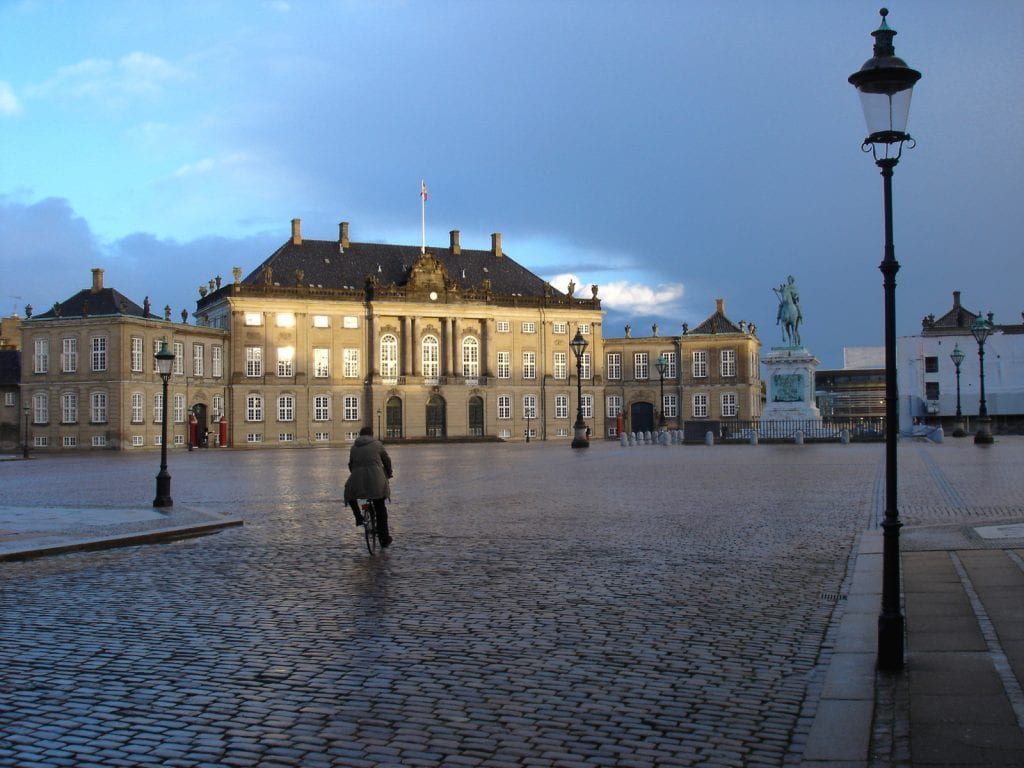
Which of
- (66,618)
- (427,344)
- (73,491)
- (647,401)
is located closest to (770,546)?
(66,618)

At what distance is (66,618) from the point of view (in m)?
9.16

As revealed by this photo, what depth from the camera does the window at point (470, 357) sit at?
8994 centimetres

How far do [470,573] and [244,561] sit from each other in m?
3.00

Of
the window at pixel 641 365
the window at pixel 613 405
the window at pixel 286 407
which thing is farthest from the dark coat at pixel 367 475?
the window at pixel 641 365

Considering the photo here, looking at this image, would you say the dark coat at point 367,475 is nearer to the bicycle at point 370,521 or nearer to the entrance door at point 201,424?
the bicycle at point 370,521

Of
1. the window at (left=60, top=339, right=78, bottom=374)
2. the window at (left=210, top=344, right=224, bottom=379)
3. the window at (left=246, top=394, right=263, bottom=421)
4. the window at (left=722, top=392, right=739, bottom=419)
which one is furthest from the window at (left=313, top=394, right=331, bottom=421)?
the window at (left=722, top=392, right=739, bottom=419)

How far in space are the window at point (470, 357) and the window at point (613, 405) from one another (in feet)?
47.3

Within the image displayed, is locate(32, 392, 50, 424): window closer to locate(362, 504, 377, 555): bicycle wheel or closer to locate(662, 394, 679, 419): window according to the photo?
locate(662, 394, 679, 419): window

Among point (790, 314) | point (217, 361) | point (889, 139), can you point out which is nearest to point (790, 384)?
point (790, 314)

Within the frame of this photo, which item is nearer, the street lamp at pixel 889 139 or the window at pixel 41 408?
the street lamp at pixel 889 139

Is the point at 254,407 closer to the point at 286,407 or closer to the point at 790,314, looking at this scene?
the point at 286,407

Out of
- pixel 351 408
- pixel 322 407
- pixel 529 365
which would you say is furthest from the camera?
pixel 529 365

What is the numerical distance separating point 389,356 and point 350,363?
3323 millimetres

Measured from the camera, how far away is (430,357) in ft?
292
